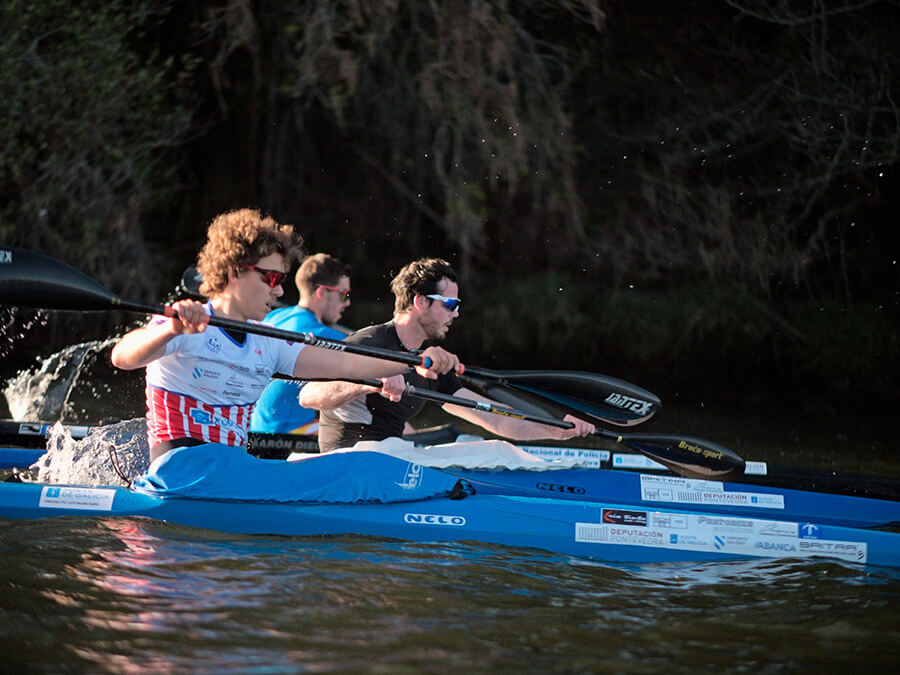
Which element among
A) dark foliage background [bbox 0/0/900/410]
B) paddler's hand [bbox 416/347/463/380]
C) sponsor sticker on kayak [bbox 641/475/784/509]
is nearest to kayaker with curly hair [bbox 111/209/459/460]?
paddler's hand [bbox 416/347/463/380]

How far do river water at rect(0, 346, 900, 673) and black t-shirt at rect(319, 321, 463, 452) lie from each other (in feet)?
3.12

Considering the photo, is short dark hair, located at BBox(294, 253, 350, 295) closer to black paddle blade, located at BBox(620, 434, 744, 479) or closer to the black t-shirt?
the black t-shirt

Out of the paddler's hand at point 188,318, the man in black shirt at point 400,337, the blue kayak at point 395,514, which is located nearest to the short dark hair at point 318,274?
the man in black shirt at point 400,337

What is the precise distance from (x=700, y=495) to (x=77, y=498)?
116 inches

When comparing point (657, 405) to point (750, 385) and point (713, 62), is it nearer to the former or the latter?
point (750, 385)

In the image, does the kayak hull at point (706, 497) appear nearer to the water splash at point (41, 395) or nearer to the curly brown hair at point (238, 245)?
the curly brown hair at point (238, 245)

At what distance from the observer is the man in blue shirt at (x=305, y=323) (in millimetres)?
5969

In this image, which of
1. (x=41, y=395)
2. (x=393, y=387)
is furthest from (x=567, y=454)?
(x=41, y=395)

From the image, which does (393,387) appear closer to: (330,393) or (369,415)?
(330,393)

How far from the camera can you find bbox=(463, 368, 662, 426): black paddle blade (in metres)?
5.03

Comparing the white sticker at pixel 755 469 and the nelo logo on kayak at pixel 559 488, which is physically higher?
the white sticker at pixel 755 469

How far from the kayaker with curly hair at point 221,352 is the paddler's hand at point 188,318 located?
Result: 1.2 inches

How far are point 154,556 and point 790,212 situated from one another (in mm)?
9665

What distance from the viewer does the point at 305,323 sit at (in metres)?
6.09
